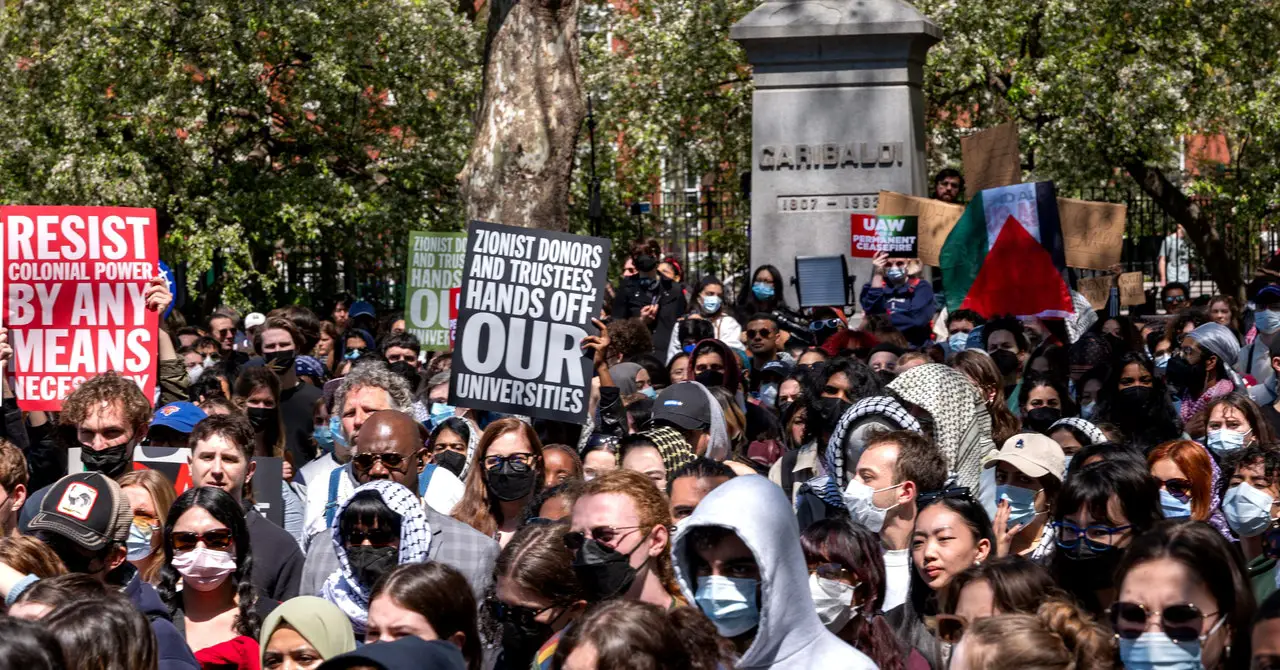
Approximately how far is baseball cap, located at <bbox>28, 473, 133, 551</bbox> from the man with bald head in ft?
2.03

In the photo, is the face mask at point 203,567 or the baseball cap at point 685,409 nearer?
the face mask at point 203,567

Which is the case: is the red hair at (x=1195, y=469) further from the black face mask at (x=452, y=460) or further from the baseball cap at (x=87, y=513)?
the baseball cap at (x=87, y=513)

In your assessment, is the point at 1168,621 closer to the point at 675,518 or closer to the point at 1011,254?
the point at 675,518

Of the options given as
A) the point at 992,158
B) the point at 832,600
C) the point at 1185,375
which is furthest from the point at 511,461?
the point at 992,158

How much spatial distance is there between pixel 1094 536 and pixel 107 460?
3.97 metres

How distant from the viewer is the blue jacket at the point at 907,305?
508 inches

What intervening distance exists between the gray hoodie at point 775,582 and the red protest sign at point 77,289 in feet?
19.6

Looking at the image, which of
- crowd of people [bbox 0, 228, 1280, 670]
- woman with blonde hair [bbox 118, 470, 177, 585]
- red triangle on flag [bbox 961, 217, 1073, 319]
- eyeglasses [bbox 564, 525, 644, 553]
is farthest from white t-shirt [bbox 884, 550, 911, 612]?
red triangle on flag [bbox 961, 217, 1073, 319]

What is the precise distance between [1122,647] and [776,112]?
40.1 feet

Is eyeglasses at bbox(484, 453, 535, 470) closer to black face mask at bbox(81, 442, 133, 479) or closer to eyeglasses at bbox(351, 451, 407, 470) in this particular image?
eyeglasses at bbox(351, 451, 407, 470)

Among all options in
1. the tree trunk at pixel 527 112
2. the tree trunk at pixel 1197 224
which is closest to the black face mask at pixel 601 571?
the tree trunk at pixel 527 112

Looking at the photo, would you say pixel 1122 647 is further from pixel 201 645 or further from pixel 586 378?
pixel 586 378

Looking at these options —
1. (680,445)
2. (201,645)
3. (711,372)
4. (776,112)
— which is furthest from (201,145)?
(201,645)

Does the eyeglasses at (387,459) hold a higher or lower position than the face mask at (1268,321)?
lower
